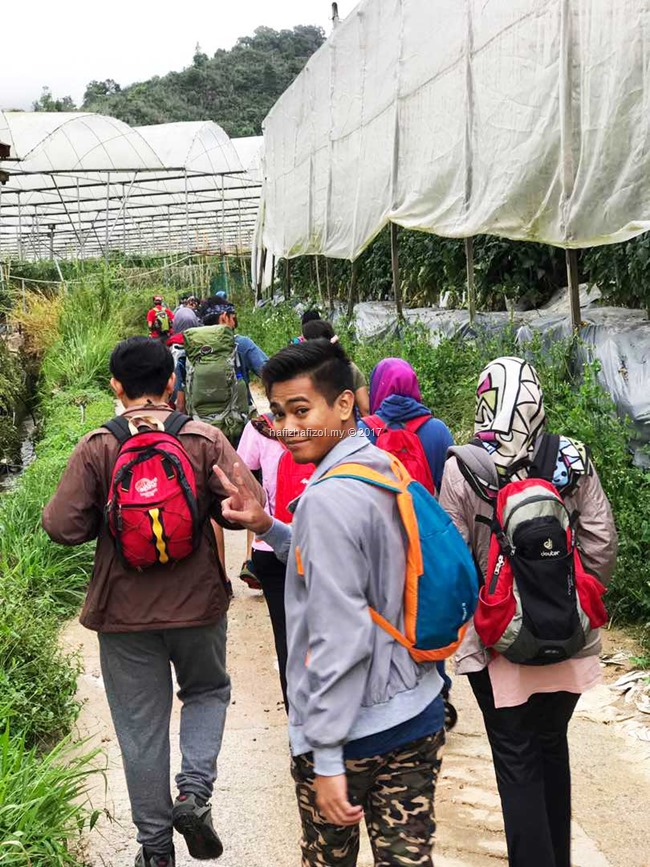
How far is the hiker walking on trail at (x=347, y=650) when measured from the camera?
2.06 m

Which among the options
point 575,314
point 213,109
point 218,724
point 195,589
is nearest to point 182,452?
point 195,589

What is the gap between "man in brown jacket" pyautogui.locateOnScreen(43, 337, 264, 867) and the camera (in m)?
3.04

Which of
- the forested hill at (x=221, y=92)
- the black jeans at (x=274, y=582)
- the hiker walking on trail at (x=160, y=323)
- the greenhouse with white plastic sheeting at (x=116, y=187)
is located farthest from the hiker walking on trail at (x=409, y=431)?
the forested hill at (x=221, y=92)

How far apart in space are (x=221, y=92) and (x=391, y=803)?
236 feet

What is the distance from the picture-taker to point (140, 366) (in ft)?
10.4

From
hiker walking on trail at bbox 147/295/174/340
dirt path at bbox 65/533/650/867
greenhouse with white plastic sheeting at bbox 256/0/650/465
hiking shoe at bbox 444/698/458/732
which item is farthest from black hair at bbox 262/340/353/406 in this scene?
hiker walking on trail at bbox 147/295/174/340

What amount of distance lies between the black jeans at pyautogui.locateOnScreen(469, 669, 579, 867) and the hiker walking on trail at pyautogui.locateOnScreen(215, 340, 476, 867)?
21.1 inches

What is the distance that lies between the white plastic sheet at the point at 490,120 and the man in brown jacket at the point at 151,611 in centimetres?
312

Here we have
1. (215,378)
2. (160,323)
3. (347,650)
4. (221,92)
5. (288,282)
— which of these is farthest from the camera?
(221,92)

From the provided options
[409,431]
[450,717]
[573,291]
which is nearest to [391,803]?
[450,717]

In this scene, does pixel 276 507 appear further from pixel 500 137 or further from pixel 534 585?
pixel 500 137

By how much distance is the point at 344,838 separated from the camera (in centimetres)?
227

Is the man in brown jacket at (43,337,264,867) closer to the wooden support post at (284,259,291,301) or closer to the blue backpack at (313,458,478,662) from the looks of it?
the blue backpack at (313,458,478,662)

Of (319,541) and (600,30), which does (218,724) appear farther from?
(600,30)
